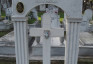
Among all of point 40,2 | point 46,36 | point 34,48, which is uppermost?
point 40,2

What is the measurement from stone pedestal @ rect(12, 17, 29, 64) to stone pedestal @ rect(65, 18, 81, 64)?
1.19m

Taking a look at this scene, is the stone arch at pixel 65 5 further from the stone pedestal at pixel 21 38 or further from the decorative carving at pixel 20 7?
the stone pedestal at pixel 21 38

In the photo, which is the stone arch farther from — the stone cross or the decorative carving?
the stone cross

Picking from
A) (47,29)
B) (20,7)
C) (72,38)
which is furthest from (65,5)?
(20,7)

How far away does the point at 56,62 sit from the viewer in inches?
224

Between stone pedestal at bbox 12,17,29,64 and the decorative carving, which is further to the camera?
stone pedestal at bbox 12,17,29,64

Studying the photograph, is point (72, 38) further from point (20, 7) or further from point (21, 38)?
point (20, 7)

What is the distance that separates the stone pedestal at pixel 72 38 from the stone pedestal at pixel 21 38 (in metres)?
1.19

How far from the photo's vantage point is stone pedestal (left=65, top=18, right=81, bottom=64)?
371cm

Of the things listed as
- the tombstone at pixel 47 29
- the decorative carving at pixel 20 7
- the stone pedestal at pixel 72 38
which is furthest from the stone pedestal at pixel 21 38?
the stone pedestal at pixel 72 38

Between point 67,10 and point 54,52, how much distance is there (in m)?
3.09

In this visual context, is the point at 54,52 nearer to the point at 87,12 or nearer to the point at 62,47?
the point at 62,47

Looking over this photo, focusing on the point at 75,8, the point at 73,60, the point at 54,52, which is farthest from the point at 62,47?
the point at 75,8

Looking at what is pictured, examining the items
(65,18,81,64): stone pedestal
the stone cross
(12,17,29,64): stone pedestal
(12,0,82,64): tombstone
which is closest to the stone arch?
(12,0,82,64): tombstone
